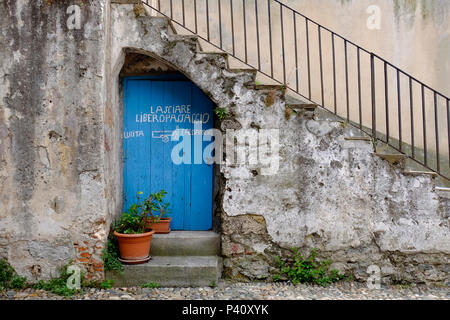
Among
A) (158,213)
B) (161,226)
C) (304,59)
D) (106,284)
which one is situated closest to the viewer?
(106,284)

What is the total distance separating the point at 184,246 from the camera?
433 cm

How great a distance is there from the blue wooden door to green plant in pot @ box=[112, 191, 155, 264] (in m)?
0.56

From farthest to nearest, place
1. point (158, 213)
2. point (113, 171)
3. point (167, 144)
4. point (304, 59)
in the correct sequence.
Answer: point (304, 59), point (167, 144), point (158, 213), point (113, 171)

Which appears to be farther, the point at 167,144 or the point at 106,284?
the point at 167,144

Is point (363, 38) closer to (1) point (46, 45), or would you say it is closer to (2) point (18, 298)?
(1) point (46, 45)

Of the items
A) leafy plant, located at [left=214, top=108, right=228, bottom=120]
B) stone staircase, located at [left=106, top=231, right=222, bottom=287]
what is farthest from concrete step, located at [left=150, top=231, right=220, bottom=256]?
leafy plant, located at [left=214, top=108, right=228, bottom=120]

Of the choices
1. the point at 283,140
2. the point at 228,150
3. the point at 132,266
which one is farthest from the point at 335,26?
the point at 132,266

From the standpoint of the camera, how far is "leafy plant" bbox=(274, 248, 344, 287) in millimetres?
4090

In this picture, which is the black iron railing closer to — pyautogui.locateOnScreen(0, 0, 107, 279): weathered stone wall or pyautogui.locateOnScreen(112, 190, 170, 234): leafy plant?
pyautogui.locateOnScreen(0, 0, 107, 279): weathered stone wall

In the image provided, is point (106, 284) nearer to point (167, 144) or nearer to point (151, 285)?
point (151, 285)

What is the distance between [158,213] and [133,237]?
0.76m

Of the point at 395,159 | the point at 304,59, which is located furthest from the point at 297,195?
the point at 304,59

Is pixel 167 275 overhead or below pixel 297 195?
below

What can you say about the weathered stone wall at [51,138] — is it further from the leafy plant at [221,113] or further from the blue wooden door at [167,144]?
the leafy plant at [221,113]
